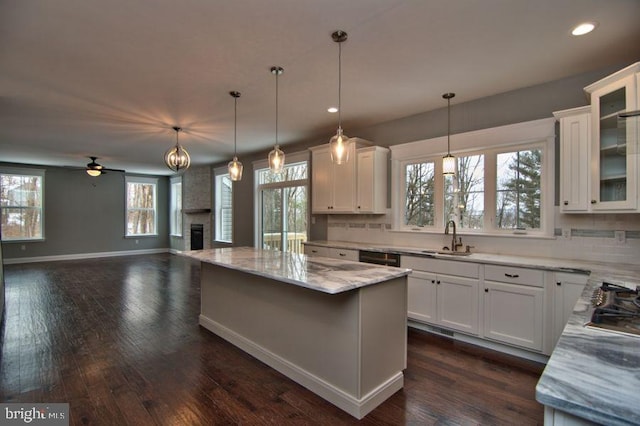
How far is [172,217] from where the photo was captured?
10602 millimetres

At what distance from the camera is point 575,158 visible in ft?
9.09

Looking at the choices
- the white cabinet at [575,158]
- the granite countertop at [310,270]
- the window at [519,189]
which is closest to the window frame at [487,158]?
the window at [519,189]

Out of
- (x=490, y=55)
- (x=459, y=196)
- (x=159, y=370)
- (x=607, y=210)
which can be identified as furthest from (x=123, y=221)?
(x=607, y=210)

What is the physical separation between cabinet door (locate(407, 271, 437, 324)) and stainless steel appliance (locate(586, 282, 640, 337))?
5.29 feet

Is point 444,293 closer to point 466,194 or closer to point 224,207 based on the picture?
point 466,194

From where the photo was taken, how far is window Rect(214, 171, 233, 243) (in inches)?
312

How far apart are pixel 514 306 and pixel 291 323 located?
2036 mm

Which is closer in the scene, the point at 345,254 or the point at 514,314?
the point at 514,314

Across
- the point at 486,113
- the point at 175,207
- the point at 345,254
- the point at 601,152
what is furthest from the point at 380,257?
the point at 175,207

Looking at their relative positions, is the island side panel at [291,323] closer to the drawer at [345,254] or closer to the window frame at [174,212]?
the drawer at [345,254]

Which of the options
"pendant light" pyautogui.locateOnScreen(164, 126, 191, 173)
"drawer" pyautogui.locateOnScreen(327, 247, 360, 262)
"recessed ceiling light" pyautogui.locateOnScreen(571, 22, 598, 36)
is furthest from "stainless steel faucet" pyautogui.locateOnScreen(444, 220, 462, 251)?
"pendant light" pyautogui.locateOnScreen(164, 126, 191, 173)

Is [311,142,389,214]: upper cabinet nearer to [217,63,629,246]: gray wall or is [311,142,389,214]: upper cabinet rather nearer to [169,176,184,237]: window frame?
[217,63,629,246]: gray wall

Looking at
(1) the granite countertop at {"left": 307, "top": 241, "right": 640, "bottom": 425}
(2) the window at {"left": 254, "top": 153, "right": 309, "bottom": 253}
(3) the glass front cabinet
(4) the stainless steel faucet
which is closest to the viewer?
(1) the granite countertop at {"left": 307, "top": 241, "right": 640, "bottom": 425}

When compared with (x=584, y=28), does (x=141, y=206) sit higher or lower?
lower
